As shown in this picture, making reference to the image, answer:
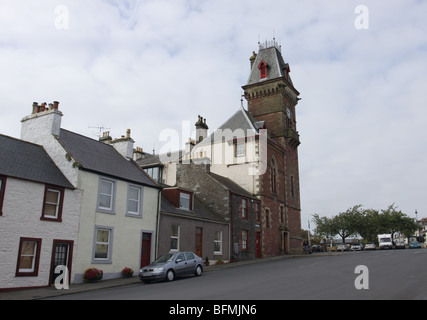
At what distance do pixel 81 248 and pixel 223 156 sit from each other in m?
22.7

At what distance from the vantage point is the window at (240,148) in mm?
38578

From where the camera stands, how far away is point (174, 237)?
2495cm

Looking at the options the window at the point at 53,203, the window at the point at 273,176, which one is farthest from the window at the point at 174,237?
the window at the point at 273,176

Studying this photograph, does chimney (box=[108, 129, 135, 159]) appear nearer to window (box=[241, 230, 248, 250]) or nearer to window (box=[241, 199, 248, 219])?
window (box=[241, 199, 248, 219])

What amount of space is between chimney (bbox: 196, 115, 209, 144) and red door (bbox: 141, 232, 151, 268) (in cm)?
2456

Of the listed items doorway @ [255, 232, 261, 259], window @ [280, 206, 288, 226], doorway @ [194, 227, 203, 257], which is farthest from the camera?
window @ [280, 206, 288, 226]

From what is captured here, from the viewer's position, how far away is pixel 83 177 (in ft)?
64.7

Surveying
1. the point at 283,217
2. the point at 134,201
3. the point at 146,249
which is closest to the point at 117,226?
the point at 134,201

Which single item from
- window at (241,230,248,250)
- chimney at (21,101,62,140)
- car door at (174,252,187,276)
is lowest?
car door at (174,252,187,276)

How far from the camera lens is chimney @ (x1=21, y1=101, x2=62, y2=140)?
21094 millimetres

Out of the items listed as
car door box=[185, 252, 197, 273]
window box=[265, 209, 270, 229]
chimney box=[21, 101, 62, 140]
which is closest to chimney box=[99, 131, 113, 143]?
chimney box=[21, 101, 62, 140]

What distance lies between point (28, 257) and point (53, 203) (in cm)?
279

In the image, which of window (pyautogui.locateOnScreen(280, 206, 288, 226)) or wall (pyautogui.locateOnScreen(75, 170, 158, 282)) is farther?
window (pyautogui.locateOnScreen(280, 206, 288, 226))

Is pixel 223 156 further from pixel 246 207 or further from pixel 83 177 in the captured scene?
pixel 83 177
